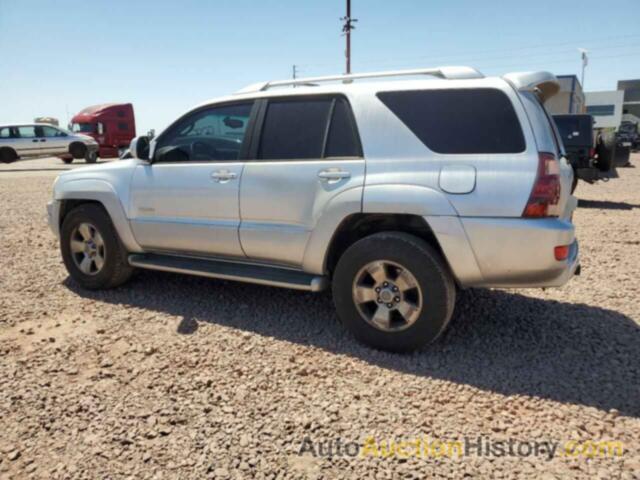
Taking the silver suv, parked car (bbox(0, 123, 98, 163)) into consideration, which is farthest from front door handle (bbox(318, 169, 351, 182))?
parked car (bbox(0, 123, 98, 163))

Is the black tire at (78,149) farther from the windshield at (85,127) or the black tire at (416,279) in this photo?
the black tire at (416,279)

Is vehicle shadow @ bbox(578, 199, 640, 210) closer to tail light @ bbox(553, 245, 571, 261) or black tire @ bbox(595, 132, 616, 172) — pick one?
black tire @ bbox(595, 132, 616, 172)

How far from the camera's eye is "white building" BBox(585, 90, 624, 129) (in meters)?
59.9

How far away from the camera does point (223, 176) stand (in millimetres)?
3848

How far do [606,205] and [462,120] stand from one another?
27.8 ft

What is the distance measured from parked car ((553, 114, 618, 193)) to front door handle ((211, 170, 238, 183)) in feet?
26.9

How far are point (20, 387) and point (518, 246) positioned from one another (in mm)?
3141

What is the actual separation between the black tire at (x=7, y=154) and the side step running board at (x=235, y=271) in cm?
1968

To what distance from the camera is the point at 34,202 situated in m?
10.5

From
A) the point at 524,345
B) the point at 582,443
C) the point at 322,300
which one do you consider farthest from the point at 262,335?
the point at 582,443

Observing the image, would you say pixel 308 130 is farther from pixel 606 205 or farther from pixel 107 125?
pixel 107 125

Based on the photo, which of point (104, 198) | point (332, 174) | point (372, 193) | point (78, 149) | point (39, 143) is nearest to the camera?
point (372, 193)

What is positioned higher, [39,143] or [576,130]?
[39,143]

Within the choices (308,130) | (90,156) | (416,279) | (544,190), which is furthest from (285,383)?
(90,156)
